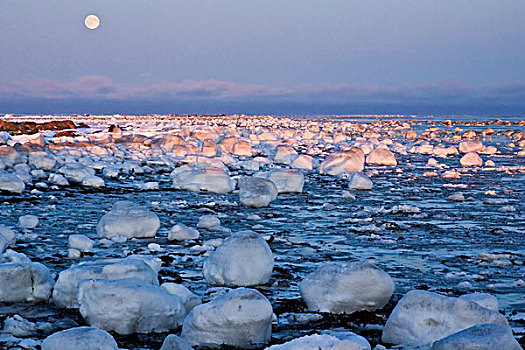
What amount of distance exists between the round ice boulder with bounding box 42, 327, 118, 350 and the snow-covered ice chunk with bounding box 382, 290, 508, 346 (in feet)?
4.46

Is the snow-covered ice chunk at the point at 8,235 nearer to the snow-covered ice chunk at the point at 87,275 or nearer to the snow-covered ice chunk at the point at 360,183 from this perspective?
the snow-covered ice chunk at the point at 87,275

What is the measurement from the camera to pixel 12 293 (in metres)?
3.59

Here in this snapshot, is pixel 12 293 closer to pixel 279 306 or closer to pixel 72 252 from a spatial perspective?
pixel 72 252

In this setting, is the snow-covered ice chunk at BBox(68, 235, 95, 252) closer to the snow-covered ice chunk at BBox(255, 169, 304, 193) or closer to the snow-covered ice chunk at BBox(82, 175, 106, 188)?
the snow-covered ice chunk at BBox(255, 169, 304, 193)

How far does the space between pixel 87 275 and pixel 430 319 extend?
6.38 feet

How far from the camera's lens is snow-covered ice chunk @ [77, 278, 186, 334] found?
314cm

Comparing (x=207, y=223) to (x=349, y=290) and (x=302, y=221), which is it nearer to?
(x=302, y=221)

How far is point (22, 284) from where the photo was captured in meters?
3.60

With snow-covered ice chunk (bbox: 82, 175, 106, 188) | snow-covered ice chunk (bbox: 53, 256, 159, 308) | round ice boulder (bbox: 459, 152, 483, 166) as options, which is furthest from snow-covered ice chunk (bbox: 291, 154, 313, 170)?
snow-covered ice chunk (bbox: 53, 256, 159, 308)

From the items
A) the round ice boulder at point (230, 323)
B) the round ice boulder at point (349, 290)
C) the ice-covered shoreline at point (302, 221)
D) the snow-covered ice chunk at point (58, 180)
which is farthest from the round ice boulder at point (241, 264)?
the snow-covered ice chunk at point (58, 180)

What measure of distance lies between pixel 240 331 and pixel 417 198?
19.4ft

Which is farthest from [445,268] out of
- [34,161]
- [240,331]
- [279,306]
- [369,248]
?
[34,161]

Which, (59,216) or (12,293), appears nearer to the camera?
(12,293)

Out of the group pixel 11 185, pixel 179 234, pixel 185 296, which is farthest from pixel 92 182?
pixel 185 296
